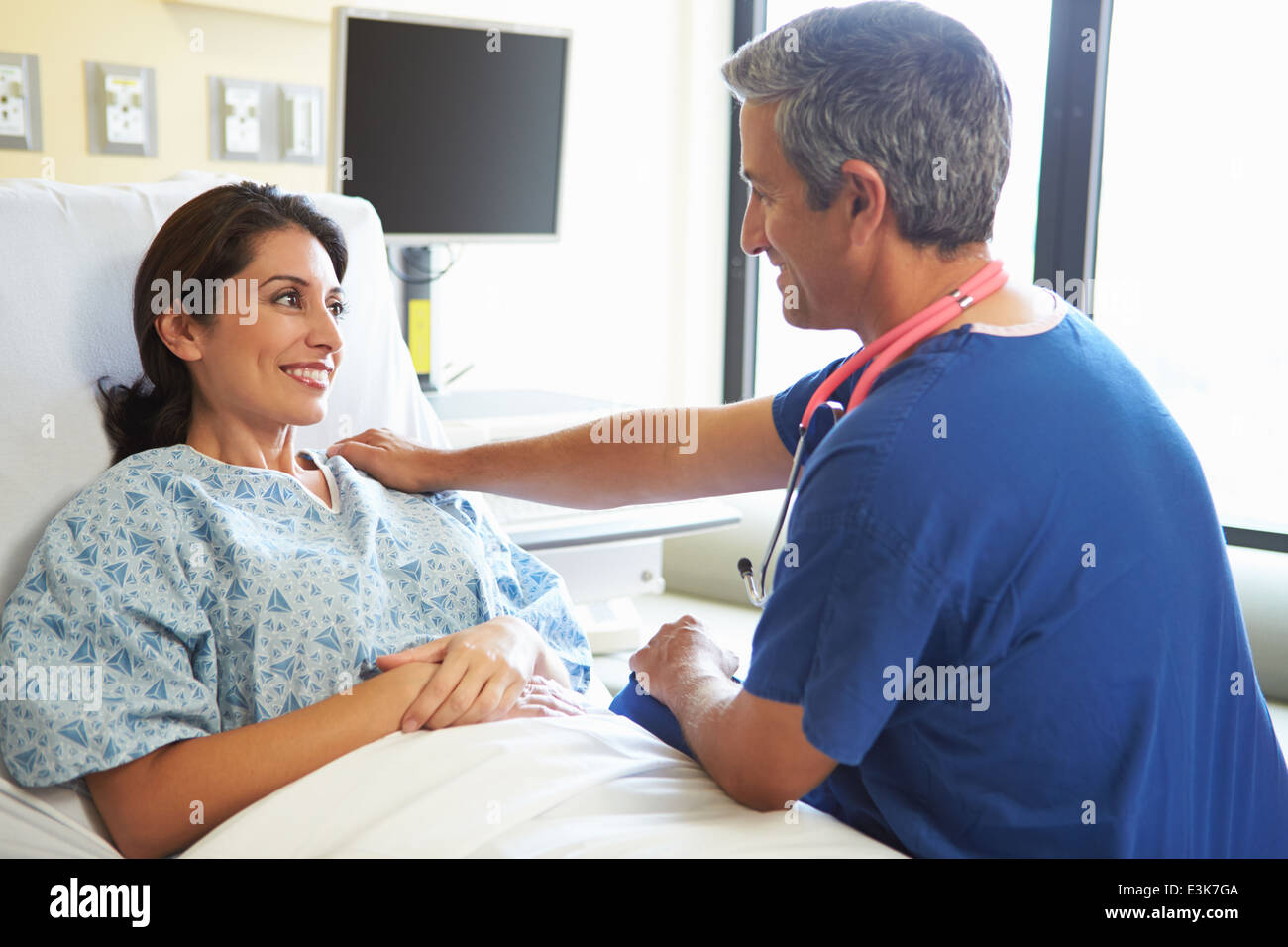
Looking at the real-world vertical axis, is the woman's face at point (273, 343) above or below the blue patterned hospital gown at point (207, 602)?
above

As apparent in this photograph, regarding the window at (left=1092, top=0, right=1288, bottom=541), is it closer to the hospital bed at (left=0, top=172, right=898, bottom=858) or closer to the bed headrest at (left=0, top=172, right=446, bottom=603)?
the hospital bed at (left=0, top=172, right=898, bottom=858)

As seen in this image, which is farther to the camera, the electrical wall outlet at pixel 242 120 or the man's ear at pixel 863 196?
the electrical wall outlet at pixel 242 120

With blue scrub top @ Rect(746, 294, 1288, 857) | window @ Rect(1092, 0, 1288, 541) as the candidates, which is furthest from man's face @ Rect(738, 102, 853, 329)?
window @ Rect(1092, 0, 1288, 541)

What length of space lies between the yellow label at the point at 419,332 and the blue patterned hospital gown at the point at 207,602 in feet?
4.20

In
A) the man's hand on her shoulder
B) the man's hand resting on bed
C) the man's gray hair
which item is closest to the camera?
the man's gray hair

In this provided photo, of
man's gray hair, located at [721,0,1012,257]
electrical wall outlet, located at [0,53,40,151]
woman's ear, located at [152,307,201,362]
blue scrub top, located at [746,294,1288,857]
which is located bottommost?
blue scrub top, located at [746,294,1288,857]

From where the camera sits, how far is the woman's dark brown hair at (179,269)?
1.37m

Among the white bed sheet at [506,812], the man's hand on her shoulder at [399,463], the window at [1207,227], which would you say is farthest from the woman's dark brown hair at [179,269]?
the window at [1207,227]

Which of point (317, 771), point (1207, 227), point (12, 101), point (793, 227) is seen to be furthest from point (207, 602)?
point (1207, 227)

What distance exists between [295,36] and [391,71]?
1.12 ft

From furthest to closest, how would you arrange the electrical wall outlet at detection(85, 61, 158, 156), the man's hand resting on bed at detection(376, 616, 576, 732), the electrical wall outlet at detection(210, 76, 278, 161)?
the electrical wall outlet at detection(210, 76, 278, 161) → the electrical wall outlet at detection(85, 61, 158, 156) → the man's hand resting on bed at detection(376, 616, 576, 732)

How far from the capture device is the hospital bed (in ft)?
3.46

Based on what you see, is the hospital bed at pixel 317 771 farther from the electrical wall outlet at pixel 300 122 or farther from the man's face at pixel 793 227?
the electrical wall outlet at pixel 300 122

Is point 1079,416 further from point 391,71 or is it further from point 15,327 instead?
point 391,71
